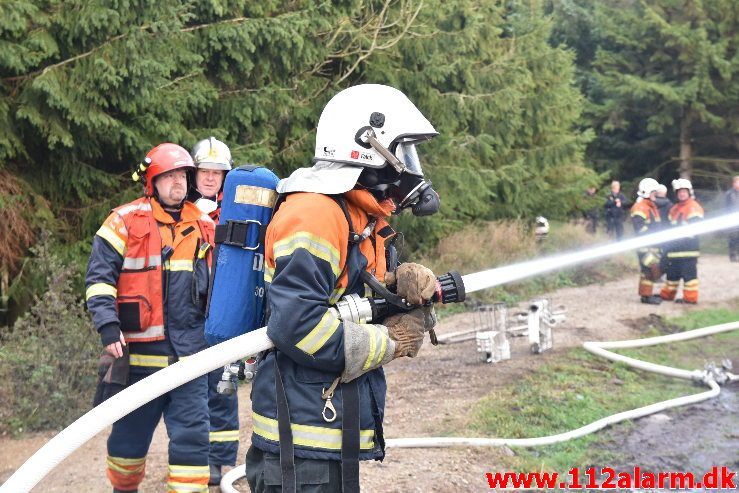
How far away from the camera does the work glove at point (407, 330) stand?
9.41 feet

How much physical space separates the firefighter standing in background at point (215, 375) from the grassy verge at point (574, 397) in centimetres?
176

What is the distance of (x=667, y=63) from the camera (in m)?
28.1

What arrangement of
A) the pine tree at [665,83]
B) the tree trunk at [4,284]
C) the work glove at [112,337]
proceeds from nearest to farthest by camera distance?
the work glove at [112,337], the tree trunk at [4,284], the pine tree at [665,83]

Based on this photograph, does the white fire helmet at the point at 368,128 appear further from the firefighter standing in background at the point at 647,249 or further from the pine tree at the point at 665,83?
the pine tree at the point at 665,83

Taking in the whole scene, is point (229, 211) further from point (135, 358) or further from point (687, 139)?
point (687, 139)

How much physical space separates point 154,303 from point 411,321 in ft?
5.73

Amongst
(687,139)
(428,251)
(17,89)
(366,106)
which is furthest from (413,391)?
(687,139)

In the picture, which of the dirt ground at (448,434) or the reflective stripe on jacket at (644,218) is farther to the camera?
the reflective stripe on jacket at (644,218)

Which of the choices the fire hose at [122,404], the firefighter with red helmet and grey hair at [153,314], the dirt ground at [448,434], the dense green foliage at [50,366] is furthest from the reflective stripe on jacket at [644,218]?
the fire hose at [122,404]

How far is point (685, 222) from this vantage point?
11.6 meters

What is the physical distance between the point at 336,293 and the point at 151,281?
5.48 ft

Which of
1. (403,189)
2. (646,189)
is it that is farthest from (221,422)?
(646,189)

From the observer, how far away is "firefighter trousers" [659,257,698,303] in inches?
462

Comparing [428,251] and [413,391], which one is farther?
[428,251]
